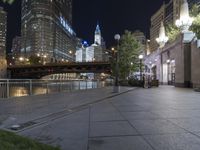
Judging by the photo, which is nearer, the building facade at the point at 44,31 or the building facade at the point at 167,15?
the building facade at the point at 167,15

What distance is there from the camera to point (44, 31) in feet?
479

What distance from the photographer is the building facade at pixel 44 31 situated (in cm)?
14538

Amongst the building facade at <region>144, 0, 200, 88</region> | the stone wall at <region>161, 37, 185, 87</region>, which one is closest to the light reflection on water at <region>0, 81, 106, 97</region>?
the building facade at <region>144, 0, 200, 88</region>

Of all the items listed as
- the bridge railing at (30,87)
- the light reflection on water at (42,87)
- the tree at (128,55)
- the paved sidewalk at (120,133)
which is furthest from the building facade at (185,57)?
the paved sidewalk at (120,133)

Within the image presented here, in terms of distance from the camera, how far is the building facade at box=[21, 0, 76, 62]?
145 metres

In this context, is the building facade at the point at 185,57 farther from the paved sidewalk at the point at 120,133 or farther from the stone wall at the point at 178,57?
the paved sidewalk at the point at 120,133

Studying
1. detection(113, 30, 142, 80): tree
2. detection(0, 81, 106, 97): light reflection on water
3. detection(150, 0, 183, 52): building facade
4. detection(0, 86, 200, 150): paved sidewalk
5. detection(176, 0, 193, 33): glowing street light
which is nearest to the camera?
detection(0, 86, 200, 150): paved sidewalk

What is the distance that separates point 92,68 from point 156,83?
142 feet

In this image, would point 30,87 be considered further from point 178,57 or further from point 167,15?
point 167,15

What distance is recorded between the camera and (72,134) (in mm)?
6953

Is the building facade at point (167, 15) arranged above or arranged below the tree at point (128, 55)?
above

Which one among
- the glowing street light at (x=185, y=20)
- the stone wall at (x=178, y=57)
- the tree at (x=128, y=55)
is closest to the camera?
the glowing street light at (x=185, y=20)

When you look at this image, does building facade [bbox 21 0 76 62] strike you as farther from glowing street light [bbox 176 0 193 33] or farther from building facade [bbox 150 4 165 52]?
glowing street light [bbox 176 0 193 33]

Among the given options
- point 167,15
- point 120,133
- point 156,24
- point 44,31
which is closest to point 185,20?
point 120,133
